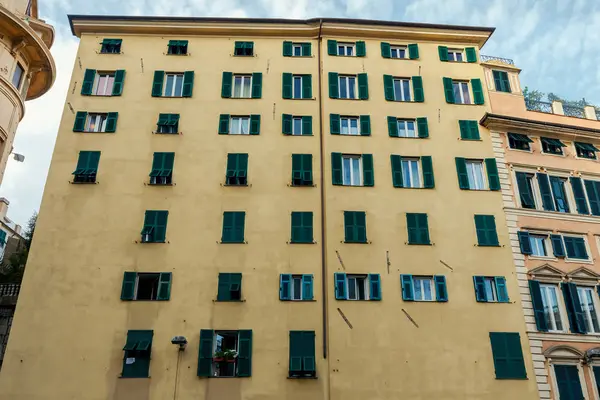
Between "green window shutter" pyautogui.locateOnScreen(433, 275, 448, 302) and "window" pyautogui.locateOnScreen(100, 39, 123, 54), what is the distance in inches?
959

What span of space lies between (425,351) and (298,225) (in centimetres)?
918

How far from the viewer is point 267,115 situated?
104 ft

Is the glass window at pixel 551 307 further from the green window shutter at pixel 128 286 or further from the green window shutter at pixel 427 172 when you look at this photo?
the green window shutter at pixel 128 286

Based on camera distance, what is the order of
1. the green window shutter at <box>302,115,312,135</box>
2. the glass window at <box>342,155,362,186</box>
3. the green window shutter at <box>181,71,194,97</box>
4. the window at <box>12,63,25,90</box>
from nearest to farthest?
the window at <box>12,63,25,90</box> → the glass window at <box>342,155,362,186</box> → the green window shutter at <box>302,115,312,135</box> → the green window shutter at <box>181,71,194,97</box>

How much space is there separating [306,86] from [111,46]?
13.1m

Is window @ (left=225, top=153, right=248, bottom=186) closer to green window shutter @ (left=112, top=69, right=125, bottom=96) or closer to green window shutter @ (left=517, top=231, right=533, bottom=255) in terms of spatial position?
green window shutter @ (left=112, top=69, right=125, bottom=96)

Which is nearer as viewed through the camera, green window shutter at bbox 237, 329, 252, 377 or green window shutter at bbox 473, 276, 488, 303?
green window shutter at bbox 237, 329, 252, 377

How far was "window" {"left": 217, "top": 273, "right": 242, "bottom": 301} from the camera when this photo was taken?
2669 centimetres

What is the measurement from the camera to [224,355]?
25234 mm

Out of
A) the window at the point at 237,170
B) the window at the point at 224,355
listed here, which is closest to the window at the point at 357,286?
the window at the point at 224,355

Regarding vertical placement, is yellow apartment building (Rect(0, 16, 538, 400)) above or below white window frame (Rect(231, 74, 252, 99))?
below

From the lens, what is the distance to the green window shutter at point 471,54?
1373 inches

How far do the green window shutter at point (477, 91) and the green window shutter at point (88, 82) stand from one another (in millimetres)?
24127

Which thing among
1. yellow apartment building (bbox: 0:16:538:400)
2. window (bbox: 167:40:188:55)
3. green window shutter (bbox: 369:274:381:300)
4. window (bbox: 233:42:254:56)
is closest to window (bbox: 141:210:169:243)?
yellow apartment building (bbox: 0:16:538:400)
